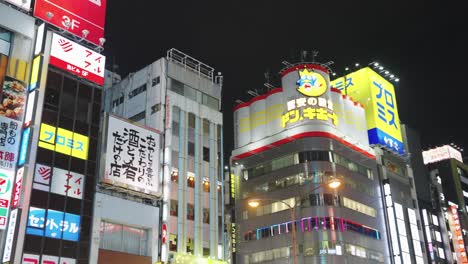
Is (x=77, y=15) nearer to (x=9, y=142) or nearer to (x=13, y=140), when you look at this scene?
(x=13, y=140)

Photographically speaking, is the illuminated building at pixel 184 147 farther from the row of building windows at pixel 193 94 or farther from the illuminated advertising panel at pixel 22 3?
the illuminated advertising panel at pixel 22 3

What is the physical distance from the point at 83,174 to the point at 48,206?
4714 millimetres

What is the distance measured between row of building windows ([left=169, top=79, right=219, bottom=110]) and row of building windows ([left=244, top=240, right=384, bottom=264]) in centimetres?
2198

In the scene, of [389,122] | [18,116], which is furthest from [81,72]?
[389,122]

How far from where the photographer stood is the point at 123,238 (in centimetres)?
5006

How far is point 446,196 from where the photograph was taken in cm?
11350

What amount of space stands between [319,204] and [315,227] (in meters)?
3.29

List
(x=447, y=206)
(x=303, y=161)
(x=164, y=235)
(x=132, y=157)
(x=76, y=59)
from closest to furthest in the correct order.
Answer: (x=76, y=59)
(x=164, y=235)
(x=132, y=157)
(x=303, y=161)
(x=447, y=206)

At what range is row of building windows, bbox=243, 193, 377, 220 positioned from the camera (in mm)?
69625

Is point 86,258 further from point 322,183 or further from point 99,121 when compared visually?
point 322,183

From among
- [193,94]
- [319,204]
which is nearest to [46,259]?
[193,94]

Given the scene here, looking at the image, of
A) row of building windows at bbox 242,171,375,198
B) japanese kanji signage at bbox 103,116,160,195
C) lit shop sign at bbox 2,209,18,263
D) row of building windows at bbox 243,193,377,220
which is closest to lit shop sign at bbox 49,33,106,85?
japanese kanji signage at bbox 103,116,160,195

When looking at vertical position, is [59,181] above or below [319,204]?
below

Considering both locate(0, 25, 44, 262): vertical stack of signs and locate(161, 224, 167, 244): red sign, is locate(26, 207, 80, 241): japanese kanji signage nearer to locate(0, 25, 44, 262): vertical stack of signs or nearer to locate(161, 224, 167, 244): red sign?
locate(0, 25, 44, 262): vertical stack of signs
